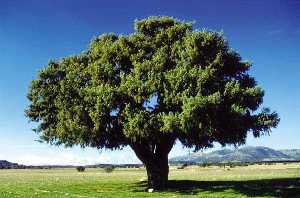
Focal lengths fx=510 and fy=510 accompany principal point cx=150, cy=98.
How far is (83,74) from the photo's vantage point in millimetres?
61188

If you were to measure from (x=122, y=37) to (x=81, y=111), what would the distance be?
10674mm

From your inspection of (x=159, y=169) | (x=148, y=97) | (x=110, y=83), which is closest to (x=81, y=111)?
(x=110, y=83)

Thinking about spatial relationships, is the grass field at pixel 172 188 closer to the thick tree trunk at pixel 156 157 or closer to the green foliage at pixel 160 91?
the thick tree trunk at pixel 156 157

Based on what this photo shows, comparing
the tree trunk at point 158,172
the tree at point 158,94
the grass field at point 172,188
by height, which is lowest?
the grass field at point 172,188

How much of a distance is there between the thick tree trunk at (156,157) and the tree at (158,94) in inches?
4.9

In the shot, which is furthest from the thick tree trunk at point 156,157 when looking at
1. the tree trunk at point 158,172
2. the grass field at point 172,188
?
the grass field at point 172,188

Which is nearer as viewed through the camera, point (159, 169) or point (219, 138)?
point (219, 138)

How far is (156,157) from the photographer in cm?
6391

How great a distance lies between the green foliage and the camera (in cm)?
5291

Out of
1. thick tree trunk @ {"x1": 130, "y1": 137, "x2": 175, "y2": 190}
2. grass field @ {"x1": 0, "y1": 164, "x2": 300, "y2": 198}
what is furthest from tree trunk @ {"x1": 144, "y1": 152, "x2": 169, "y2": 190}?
grass field @ {"x1": 0, "y1": 164, "x2": 300, "y2": 198}

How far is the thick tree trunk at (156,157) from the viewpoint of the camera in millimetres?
62628

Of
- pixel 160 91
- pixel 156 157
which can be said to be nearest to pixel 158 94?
pixel 160 91

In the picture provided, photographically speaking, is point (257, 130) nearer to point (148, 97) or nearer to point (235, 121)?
point (235, 121)

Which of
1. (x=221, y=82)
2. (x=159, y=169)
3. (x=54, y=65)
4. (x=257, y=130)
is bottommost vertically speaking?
(x=159, y=169)
